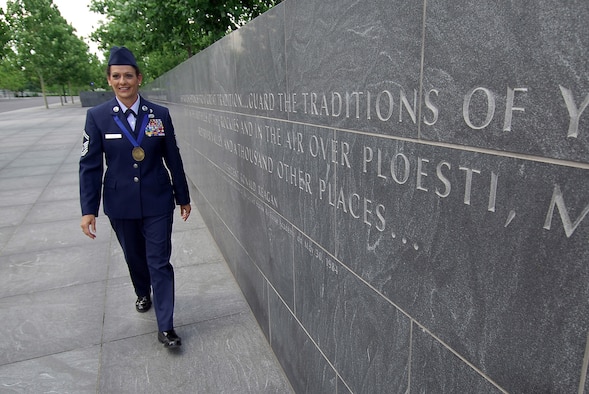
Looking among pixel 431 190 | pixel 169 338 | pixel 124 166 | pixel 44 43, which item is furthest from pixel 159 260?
pixel 44 43

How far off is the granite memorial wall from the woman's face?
97cm

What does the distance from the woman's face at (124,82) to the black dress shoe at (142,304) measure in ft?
5.39

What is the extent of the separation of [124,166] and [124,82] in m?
0.58

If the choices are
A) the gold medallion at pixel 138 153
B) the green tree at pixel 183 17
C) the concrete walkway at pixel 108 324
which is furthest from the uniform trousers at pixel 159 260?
the green tree at pixel 183 17

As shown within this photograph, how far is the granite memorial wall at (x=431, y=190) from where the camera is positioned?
1.02m

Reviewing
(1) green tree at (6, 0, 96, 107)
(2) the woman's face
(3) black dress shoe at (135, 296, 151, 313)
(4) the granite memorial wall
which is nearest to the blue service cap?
(2) the woman's face

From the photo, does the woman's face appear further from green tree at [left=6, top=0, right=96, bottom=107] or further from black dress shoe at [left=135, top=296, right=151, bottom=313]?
green tree at [left=6, top=0, right=96, bottom=107]

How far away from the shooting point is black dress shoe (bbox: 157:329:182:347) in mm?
3230

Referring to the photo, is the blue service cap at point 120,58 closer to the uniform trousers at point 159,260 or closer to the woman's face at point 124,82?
the woman's face at point 124,82

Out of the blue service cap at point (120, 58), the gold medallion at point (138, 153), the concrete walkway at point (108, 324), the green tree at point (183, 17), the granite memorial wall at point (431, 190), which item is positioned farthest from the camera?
the green tree at point (183, 17)

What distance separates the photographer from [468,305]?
1.32 m

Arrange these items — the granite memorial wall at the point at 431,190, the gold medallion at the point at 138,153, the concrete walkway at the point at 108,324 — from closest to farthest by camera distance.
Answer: the granite memorial wall at the point at 431,190, the concrete walkway at the point at 108,324, the gold medallion at the point at 138,153

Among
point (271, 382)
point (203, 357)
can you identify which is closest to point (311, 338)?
point (271, 382)

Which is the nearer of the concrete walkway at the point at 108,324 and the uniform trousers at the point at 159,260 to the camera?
the concrete walkway at the point at 108,324
